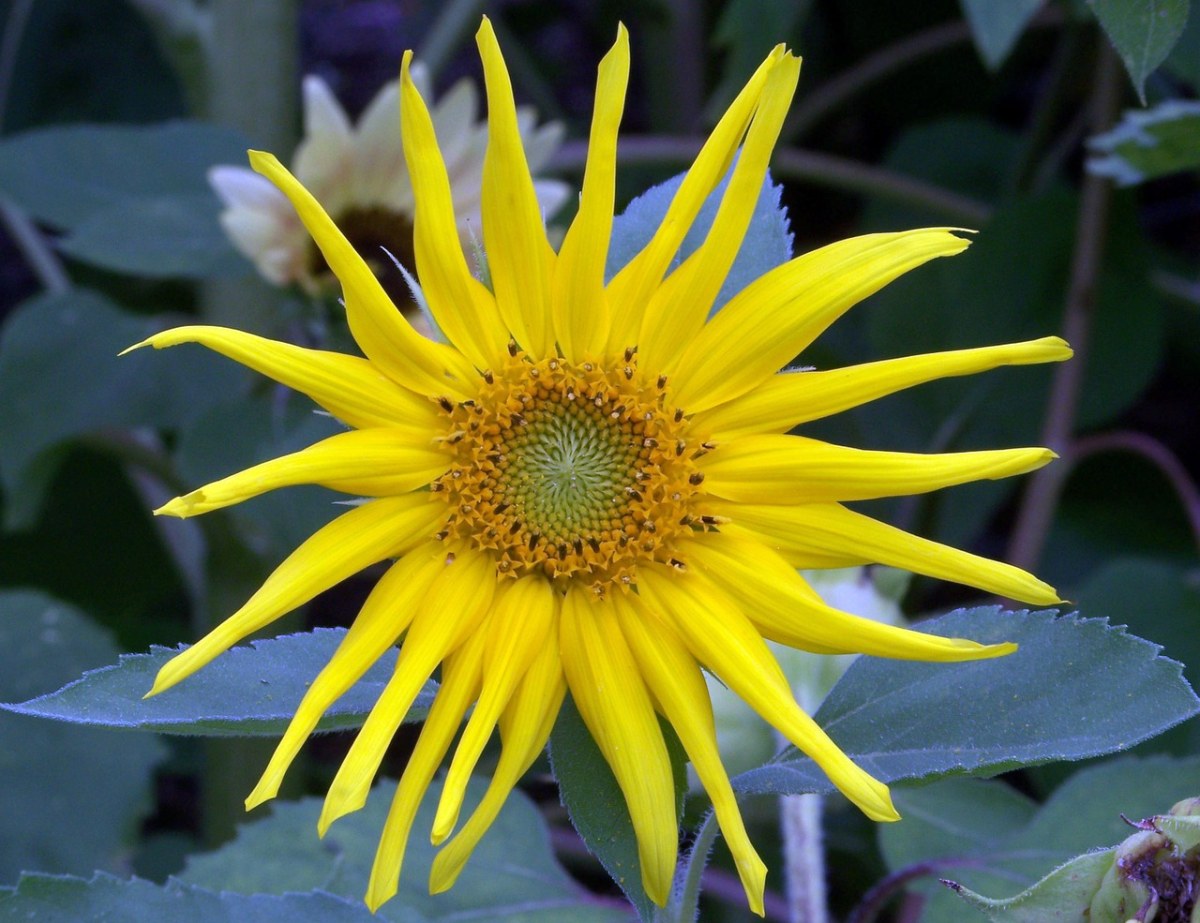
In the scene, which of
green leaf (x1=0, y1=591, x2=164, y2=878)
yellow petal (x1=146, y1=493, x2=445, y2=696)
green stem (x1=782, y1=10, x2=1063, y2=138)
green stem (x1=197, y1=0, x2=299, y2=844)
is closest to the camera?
yellow petal (x1=146, y1=493, x2=445, y2=696)

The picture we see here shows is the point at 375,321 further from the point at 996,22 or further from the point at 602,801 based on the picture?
the point at 996,22

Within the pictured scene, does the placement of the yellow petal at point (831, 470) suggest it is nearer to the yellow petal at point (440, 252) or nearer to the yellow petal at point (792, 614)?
the yellow petal at point (792, 614)

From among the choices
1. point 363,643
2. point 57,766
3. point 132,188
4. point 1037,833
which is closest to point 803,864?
point 1037,833

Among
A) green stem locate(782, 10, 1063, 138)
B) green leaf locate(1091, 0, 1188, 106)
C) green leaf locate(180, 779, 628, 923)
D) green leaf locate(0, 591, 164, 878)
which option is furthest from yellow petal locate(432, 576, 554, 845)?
green stem locate(782, 10, 1063, 138)

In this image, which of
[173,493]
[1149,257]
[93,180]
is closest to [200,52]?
[93,180]

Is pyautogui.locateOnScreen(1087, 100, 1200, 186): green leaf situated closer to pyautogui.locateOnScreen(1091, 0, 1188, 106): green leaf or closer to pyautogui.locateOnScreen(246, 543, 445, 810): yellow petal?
pyautogui.locateOnScreen(1091, 0, 1188, 106): green leaf
